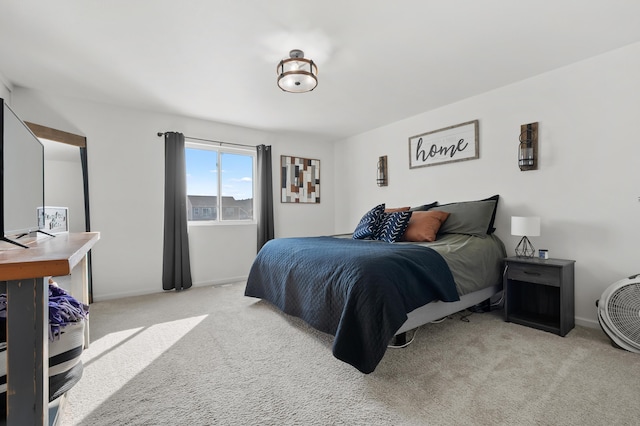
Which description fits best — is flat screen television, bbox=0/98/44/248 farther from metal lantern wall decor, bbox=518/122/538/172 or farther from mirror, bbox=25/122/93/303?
metal lantern wall decor, bbox=518/122/538/172

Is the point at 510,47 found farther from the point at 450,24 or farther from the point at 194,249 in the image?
the point at 194,249

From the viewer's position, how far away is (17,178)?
3.91ft

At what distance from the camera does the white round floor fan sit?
2010 mm

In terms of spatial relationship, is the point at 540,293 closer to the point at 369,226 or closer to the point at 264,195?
the point at 369,226

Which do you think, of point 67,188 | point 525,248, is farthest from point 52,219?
point 525,248

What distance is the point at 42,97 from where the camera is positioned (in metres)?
3.05

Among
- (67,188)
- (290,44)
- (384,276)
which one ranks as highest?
(290,44)

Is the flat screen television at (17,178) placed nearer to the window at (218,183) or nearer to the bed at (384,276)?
the bed at (384,276)

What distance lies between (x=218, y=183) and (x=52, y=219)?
2.31 m

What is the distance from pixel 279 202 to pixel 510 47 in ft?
11.3

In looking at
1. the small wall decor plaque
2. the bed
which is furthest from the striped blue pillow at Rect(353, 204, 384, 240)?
the small wall decor plaque

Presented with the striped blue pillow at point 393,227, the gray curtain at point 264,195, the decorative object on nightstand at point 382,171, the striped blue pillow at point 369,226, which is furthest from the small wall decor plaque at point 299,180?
the striped blue pillow at point 393,227

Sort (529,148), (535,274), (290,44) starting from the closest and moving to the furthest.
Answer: (290,44)
(535,274)
(529,148)

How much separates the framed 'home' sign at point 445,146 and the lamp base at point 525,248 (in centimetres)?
104
